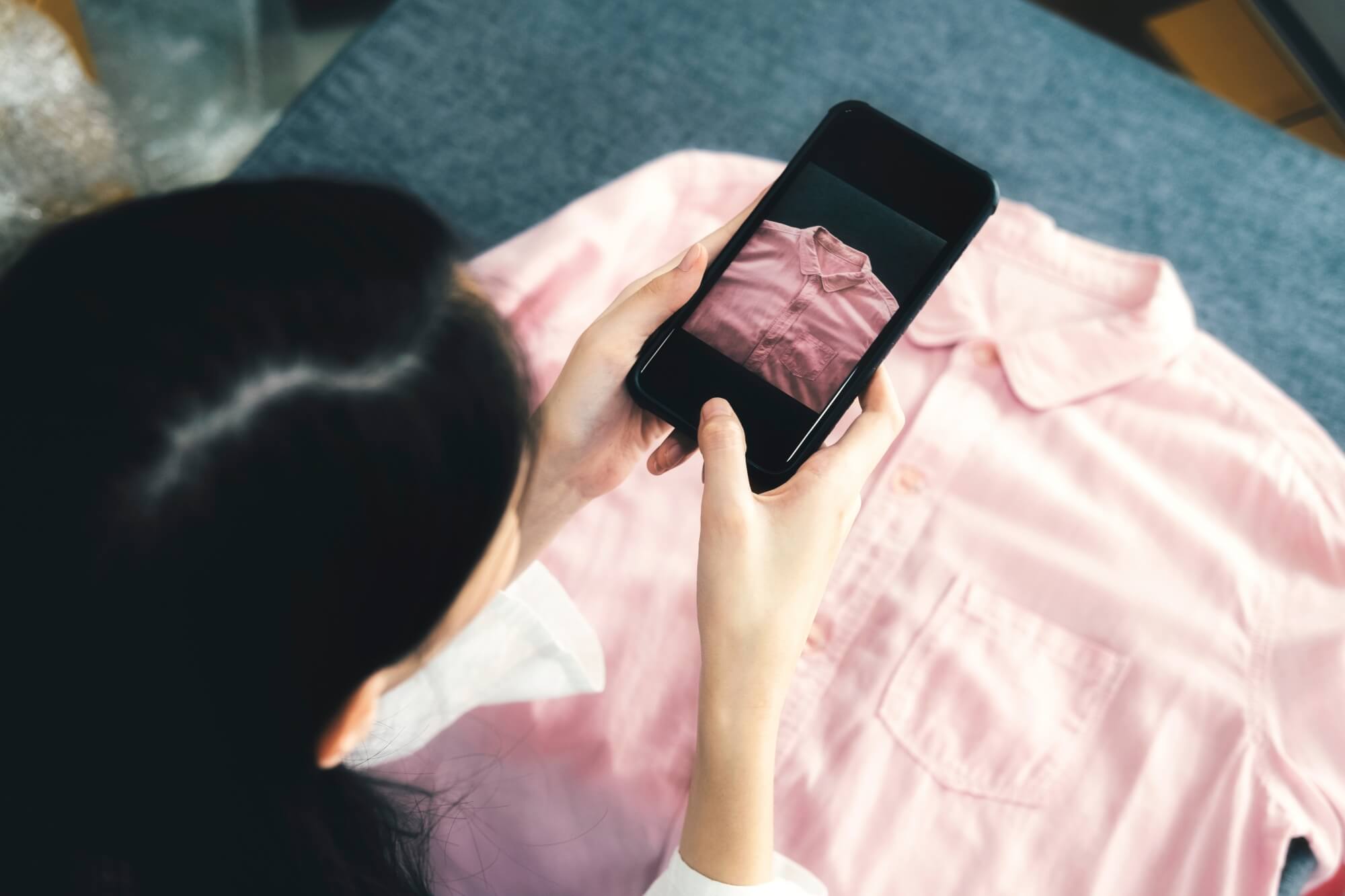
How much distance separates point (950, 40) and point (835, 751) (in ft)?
2.60

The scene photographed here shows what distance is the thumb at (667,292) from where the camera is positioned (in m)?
0.60

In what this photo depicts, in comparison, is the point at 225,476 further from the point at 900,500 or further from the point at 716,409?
the point at 900,500

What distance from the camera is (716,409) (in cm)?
58

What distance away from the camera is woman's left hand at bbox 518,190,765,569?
62 centimetres

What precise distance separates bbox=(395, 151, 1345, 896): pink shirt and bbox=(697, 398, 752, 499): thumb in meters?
0.27

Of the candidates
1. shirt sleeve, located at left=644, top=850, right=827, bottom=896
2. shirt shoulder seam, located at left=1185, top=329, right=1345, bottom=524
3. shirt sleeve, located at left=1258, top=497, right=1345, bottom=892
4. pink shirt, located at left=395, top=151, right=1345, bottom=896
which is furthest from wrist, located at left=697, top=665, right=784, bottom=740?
shirt shoulder seam, located at left=1185, top=329, right=1345, bottom=524

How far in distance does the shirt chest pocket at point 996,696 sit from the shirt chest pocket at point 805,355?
0.98 feet

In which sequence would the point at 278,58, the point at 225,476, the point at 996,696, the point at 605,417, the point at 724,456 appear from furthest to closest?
the point at 278,58 → the point at 996,696 → the point at 605,417 → the point at 724,456 → the point at 225,476

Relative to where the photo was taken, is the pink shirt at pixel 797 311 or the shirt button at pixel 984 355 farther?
the shirt button at pixel 984 355

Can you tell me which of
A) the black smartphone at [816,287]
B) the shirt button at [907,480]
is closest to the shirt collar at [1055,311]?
the shirt button at [907,480]

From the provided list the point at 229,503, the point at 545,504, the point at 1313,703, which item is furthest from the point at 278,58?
the point at 1313,703

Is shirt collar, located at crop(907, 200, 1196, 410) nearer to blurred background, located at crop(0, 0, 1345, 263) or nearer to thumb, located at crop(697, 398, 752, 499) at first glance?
thumb, located at crop(697, 398, 752, 499)

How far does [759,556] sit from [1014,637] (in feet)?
1.11

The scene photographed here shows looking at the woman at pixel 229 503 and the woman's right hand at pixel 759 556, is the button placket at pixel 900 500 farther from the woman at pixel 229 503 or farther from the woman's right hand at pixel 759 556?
the woman at pixel 229 503
